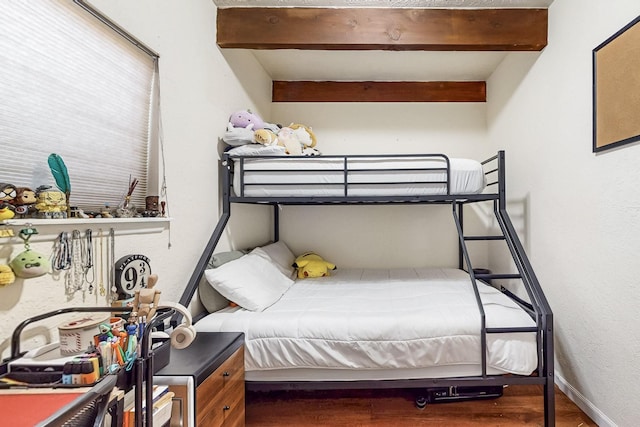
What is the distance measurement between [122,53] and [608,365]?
2.78 metres

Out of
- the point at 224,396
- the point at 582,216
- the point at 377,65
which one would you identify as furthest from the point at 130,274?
the point at 377,65

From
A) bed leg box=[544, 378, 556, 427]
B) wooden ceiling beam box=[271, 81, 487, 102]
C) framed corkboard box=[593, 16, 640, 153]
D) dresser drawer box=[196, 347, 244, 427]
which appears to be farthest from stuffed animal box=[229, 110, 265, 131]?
bed leg box=[544, 378, 556, 427]

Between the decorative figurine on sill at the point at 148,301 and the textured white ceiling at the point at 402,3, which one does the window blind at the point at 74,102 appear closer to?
the decorative figurine on sill at the point at 148,301

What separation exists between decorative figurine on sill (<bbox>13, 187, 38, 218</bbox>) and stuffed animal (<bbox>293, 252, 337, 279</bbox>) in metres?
2.21

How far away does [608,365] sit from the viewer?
5.64ft

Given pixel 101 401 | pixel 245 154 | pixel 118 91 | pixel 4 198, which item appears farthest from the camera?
pixel 245 154

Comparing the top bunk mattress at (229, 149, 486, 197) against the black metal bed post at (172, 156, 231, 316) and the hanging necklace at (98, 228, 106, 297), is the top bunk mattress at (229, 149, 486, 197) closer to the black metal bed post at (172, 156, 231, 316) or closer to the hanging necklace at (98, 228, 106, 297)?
the black metal bed post at (172, 156, 231, 316)

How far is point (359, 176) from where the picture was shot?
85.1 inches

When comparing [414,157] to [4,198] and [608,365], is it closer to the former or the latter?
[608,365]

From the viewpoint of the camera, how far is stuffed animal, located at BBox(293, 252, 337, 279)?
3027mm

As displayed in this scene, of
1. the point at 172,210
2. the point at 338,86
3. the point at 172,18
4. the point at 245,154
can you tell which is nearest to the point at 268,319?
the point at 172,210

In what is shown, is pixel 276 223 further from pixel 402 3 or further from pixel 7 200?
pixel 7 200

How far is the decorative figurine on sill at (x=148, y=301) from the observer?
900 millimetres

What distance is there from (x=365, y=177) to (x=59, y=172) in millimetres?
1586
